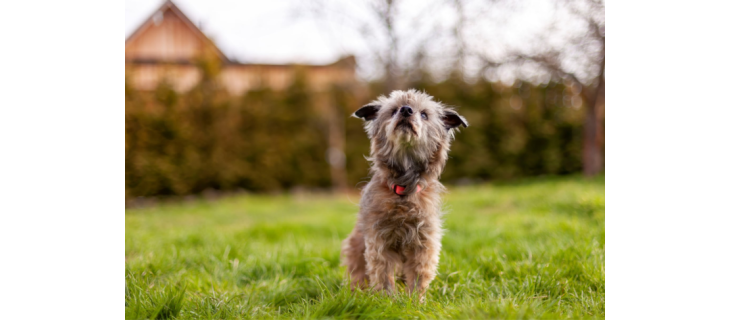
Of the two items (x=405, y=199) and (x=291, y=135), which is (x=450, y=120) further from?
(x=291, y=135)

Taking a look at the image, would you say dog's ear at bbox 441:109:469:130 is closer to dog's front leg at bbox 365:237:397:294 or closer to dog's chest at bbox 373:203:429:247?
dog's chest at bbox 373:203:429:247

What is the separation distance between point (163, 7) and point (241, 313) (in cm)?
819

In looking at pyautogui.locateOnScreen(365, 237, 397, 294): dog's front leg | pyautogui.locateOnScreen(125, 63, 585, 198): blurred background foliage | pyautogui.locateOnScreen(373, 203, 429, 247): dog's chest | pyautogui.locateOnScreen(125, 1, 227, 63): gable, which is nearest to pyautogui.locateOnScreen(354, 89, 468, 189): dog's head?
pyautogui.locateOnScreen(373, 203, 429, 247): dog's chest

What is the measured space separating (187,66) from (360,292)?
9.75 metres

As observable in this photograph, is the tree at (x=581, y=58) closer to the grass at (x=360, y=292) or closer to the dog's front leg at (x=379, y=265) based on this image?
the grass at (x=360, y=292)

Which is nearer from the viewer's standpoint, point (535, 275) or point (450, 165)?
point (535, 275)

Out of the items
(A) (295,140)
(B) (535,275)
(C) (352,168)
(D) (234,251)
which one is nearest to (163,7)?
(A) (295,140)

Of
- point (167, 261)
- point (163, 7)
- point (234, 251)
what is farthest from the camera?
point (163, 7)

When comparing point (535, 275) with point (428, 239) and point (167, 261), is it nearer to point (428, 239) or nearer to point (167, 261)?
point (428, 239)

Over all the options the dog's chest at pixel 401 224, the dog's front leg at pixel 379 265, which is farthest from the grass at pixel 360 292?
the dog's chest at pixel 401 224

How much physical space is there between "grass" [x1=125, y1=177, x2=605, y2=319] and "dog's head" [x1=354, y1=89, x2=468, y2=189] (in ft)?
2.23

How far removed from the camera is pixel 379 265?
2.56 metres
